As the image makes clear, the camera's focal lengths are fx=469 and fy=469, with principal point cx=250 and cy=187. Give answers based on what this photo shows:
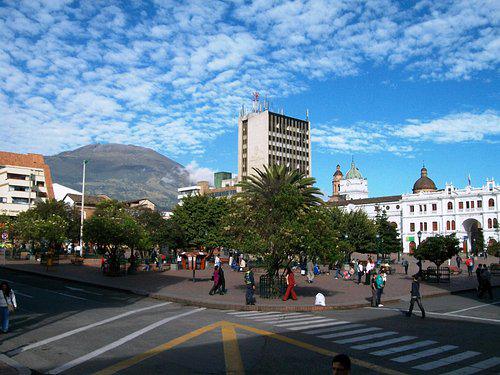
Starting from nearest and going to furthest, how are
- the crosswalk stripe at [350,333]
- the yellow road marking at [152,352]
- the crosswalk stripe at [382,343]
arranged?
the yellow road marking at [152,352], the crosswalk stripe at [382,343], the crosswalk stripe at [350,333]

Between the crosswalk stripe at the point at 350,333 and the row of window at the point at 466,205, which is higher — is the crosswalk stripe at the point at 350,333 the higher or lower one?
the lower one

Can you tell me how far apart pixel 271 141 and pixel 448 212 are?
58566 millimetres

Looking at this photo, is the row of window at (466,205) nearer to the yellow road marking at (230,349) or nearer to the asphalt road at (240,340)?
the asphalt road at (240,340)

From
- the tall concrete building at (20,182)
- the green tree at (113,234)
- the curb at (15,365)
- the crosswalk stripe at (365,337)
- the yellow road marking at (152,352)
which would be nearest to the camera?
the curb at (15,365)

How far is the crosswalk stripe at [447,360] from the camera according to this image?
1044 centimetres

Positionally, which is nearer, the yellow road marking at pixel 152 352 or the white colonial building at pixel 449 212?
the yellow road marking at pixel 152 352

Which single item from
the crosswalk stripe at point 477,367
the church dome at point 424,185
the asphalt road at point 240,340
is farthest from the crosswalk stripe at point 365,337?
the church dome at point 424,185

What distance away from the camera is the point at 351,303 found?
21000mm

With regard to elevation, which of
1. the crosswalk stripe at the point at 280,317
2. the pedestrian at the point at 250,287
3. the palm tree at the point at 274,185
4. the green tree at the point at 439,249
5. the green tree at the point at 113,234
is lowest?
the crosswalk stripe at the point at 280,317

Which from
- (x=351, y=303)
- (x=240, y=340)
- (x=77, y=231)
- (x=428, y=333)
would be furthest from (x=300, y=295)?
(x=77, y=231)

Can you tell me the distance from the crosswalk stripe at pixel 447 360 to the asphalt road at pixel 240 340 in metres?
0.02

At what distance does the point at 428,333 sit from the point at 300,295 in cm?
1031

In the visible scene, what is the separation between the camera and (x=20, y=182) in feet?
323

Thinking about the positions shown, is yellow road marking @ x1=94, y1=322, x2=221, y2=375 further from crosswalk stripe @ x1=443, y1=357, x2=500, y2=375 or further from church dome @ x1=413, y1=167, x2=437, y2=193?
church dome @ x1=413, y1=167, x2=437, y2=193
